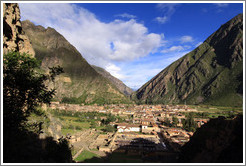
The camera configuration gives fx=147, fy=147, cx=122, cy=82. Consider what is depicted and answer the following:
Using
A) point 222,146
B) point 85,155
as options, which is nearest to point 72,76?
point 85,155

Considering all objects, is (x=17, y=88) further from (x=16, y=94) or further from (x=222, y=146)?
(x=222, y=146)

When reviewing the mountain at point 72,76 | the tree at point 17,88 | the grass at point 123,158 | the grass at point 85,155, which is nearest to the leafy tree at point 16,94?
the tree at point 17,88

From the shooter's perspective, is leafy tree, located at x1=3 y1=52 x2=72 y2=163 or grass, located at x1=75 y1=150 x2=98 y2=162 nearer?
leafy tree, located at x1=3 y1=52 x2=72 y2=163

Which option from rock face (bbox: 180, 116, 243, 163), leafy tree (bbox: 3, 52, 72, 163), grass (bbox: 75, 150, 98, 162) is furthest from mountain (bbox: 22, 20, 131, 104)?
leafy tree (bbox: 3, 52, 72, 163)

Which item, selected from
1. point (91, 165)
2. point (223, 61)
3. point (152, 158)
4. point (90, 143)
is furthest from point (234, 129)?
point (223, 61)

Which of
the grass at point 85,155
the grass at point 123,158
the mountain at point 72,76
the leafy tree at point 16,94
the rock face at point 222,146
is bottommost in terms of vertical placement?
the grass at point 85,155

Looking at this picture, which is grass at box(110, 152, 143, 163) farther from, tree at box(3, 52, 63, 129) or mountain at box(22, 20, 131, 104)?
mountain at box(22, 20, 131, 104)

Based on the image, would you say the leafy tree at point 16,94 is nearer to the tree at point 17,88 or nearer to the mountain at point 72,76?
the tree at point 17,88

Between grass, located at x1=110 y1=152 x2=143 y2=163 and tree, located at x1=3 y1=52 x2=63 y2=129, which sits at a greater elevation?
tree, located at x1=3 y1=52 x2=63 y2=129

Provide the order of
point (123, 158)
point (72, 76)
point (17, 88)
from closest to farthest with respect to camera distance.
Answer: point (17, 88) → point (123, 158) → point (72, 76)
